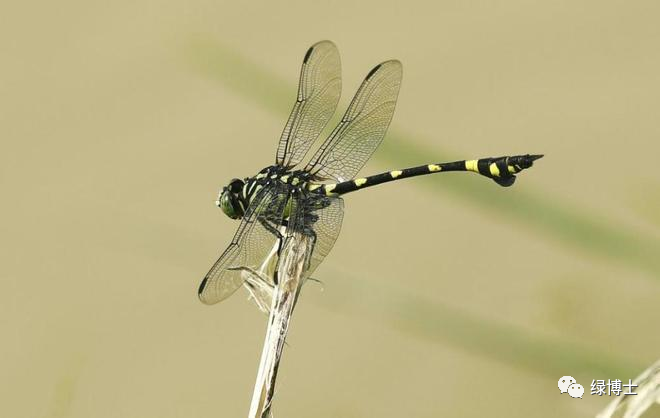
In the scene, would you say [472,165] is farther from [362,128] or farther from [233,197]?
[233,197]

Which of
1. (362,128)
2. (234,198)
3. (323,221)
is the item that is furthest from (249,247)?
(362,128)

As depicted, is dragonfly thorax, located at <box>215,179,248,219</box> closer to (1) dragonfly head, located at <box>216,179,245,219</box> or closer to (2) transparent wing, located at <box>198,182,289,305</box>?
(1) dragonfly head, located at <box>216,179,245,219</box>

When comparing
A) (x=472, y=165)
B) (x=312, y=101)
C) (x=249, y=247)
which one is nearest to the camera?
(x=249, y=247)

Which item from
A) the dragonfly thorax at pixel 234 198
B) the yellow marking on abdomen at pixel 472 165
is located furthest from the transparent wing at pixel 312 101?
the yellow marking on abdomen at pixel 472 165

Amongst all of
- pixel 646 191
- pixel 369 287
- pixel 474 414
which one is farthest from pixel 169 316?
pixel 646 191

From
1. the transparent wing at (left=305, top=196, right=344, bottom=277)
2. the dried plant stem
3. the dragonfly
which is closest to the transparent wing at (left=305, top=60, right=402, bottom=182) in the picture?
the dragonfly

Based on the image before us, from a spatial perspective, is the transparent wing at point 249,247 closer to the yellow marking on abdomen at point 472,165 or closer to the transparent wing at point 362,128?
the transparent wing at point 362,128

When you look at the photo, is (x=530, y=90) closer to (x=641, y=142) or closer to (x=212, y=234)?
(x=641, y=142)
